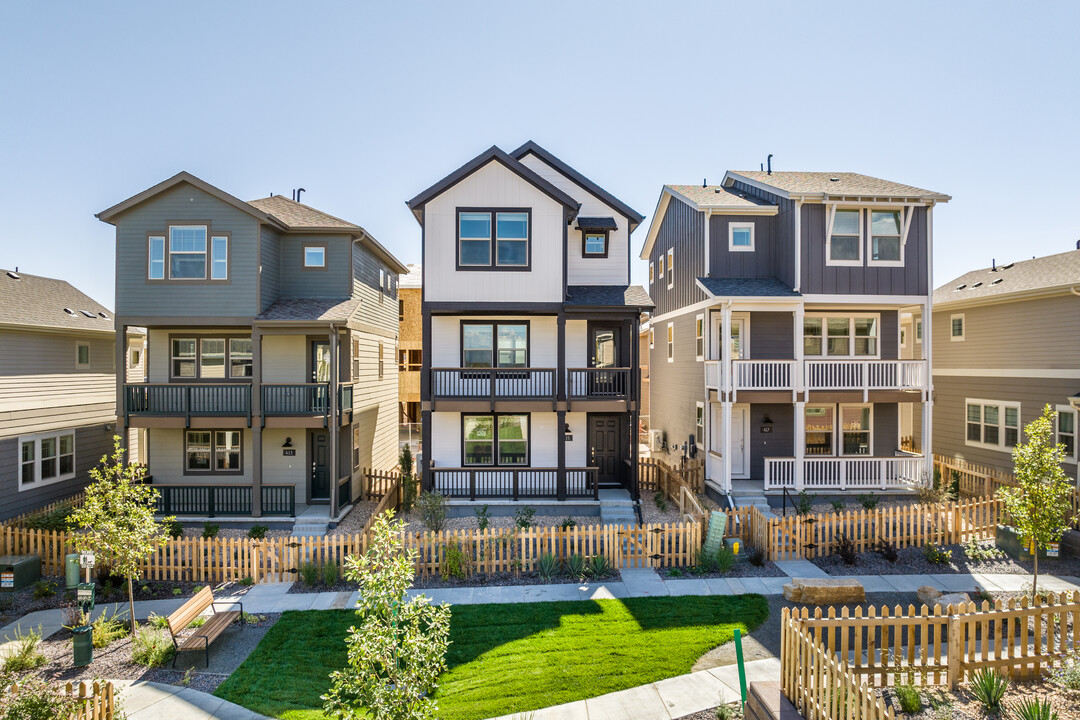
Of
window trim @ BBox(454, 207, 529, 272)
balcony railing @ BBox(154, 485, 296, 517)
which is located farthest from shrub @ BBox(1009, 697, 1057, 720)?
balcony railing @ BBox(154, 485, 296, 517)

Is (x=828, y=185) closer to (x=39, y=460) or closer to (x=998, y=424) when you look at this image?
(x=998, y=424)

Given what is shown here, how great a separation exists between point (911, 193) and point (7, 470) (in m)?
28.3

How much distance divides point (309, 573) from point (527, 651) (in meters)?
5.88

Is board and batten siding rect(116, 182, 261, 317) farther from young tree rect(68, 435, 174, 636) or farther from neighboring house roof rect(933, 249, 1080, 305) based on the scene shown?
neighboring house roof rect(933, 249, 1080, 305)

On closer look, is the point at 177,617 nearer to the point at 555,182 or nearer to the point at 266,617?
the point at 266,617

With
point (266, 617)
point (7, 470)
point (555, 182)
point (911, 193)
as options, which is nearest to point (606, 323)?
point (555, 182)

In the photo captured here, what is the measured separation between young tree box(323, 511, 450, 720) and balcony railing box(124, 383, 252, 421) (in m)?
13.7

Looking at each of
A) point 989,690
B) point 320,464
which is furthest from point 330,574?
point 989,690

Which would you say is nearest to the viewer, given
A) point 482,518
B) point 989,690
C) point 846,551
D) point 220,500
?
point 989,690

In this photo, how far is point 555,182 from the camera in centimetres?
2003

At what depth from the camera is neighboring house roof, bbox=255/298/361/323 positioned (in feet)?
56.5

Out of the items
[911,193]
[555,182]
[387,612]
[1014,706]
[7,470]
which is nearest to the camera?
[387,612]

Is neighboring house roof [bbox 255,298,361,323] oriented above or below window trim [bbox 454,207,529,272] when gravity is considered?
below

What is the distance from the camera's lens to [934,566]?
13461 millimetres
